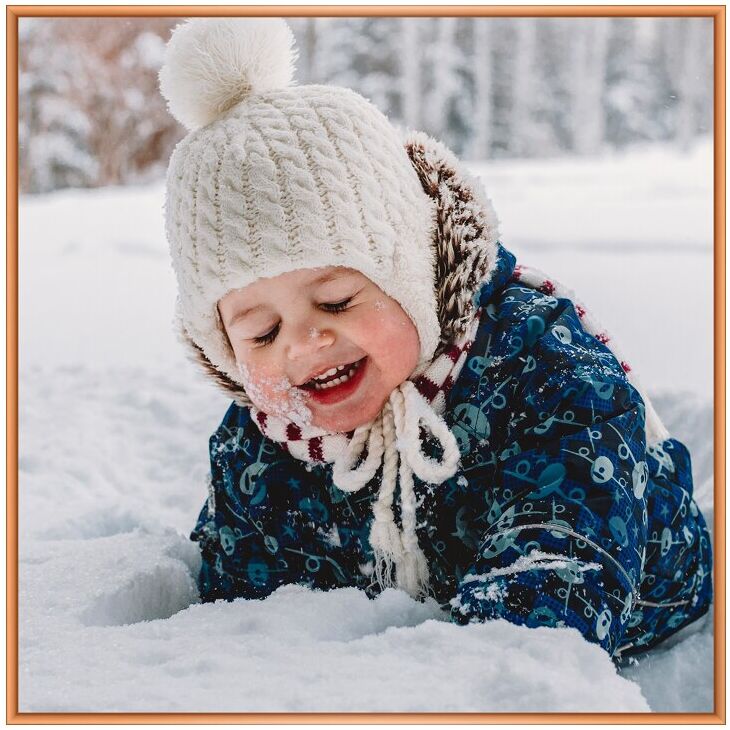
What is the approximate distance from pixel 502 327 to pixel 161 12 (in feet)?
2.30

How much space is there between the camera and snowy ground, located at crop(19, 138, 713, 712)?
36.8 inches

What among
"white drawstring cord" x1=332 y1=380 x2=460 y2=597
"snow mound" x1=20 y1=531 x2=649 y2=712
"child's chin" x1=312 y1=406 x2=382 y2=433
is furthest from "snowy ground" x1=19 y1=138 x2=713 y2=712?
"child's chin" x1=312 y1=406 x2=382 y2=433

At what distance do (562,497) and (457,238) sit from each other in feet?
1.36

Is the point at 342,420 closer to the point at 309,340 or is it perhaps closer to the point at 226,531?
the point at 309,340

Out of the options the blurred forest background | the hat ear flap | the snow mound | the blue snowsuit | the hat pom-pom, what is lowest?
the snow mound

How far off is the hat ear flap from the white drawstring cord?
0.36ft

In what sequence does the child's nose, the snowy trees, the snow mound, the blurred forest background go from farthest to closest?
the snowy trees < the blurred forest background < the child's nose < the snow mound

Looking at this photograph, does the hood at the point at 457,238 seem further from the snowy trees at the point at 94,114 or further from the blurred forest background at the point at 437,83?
the snowy trees at the point at 94,114

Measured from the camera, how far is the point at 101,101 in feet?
13.5

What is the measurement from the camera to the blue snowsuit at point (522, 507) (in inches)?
41.8

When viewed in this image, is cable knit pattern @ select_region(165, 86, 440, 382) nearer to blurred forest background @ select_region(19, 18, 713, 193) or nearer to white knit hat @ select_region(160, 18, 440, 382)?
white knit hat @ select_region(160, 18, 440, 382)

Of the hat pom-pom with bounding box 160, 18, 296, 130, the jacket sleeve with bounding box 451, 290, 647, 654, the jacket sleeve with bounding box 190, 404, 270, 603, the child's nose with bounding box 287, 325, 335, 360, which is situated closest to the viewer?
the jacket sleeve with bounding box 451, 290, 647, 654

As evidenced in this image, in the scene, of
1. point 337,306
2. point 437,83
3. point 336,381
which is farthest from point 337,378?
point 437,83

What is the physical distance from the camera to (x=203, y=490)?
190cm
